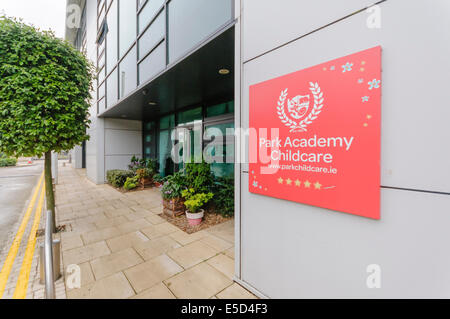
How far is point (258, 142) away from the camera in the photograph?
2.26 m

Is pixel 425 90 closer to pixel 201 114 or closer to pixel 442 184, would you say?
pixel 442 184

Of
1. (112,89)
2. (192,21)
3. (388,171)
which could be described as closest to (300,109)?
(388,171)

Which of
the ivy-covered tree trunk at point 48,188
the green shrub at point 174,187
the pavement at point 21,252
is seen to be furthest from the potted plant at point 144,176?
the ivy-covered tree trunk at point 48,188

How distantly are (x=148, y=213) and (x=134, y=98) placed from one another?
3.85m

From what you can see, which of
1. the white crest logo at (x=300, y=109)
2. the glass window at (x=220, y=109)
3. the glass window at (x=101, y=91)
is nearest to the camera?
the white crest logo at (x=300, y=109)

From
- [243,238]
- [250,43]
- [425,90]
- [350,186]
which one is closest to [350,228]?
[350,186]

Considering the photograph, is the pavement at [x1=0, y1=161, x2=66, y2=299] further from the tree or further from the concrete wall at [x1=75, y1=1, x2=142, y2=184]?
the concrete wall at [x1=75, y1=1, x2=142, y2=184]

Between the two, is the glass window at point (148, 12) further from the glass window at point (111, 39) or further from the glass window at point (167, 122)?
the glass window at point (167, 122)

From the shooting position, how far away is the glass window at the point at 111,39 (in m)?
8.15

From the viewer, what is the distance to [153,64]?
505 cm

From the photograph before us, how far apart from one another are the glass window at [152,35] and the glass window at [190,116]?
8.00 feet

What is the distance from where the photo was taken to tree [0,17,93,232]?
3.20 m

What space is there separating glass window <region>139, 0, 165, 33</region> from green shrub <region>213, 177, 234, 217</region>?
4811mm
